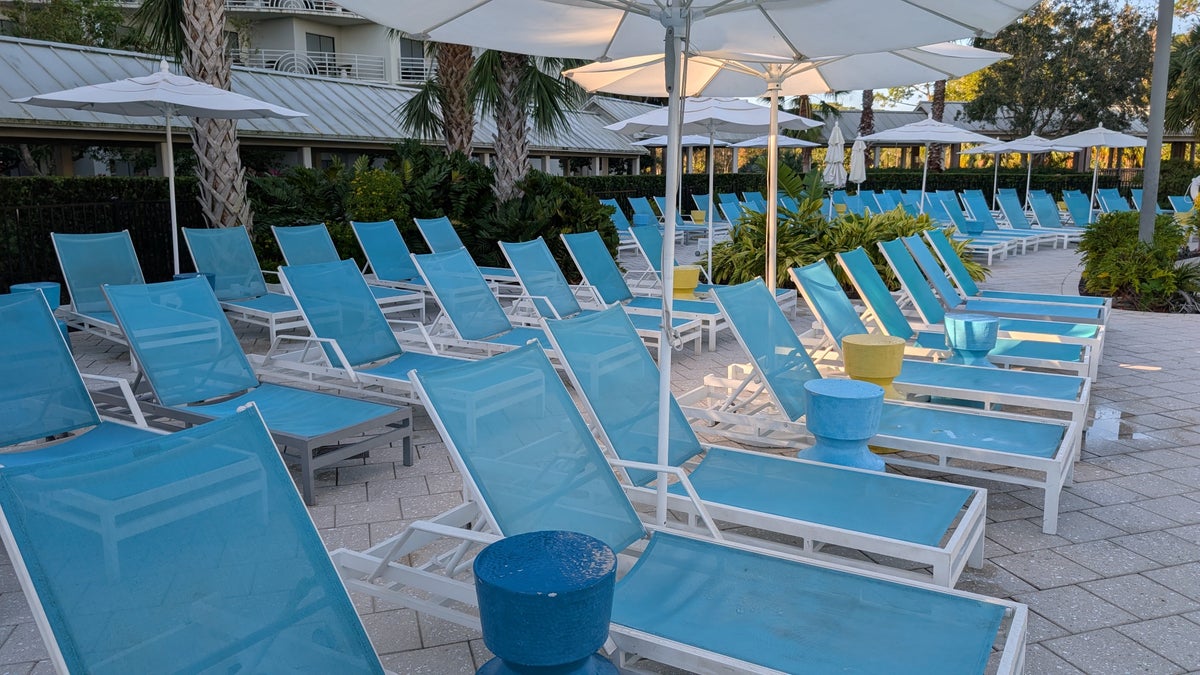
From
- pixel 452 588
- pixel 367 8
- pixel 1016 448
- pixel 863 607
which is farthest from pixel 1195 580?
pixel 367 8

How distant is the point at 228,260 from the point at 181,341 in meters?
3.79


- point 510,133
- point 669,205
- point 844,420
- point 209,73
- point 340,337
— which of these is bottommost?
point 844,420

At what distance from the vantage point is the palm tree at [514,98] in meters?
12.1

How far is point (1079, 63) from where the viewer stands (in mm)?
30078

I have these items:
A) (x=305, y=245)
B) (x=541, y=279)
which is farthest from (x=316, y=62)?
(x=541, y=279)

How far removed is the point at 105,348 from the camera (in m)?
8.15

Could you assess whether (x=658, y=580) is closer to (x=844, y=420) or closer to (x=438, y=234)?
(x=844, y=420)

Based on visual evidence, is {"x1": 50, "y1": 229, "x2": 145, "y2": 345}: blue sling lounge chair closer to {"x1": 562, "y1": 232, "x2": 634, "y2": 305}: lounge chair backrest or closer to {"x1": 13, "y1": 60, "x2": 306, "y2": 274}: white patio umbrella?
{"x1": 13, "y1": 60, "x2": 306, "y2": 274}: white patio umbrella

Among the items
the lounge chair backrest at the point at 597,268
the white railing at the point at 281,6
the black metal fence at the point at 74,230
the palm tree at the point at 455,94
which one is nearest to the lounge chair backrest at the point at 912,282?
the lounge chair backrest at the point at 597,268

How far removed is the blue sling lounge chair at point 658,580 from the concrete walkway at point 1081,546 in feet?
0.73

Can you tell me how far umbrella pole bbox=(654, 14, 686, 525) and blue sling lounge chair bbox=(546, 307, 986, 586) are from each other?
0.20 metres

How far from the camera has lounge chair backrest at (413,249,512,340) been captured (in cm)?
664

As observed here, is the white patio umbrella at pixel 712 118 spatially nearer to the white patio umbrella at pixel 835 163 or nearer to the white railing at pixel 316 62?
the white patio umbrella at pixel 835 163

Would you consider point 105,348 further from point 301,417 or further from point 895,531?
point 895,531
